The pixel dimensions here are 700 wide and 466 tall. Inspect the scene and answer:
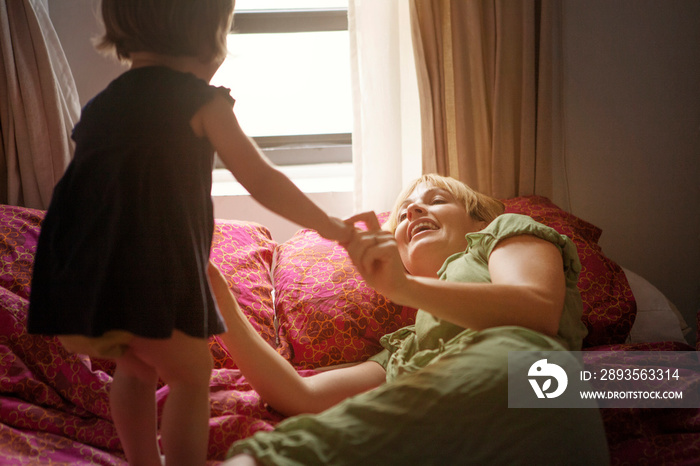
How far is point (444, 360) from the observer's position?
0.91m

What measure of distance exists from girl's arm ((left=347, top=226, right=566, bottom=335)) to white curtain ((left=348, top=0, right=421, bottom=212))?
111 centimetres

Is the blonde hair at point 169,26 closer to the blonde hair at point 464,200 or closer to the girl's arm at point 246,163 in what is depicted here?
the girl's arm at point 246,163

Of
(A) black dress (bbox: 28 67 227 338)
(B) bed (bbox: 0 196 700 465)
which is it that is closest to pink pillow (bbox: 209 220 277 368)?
(B) bed (bbox: 0 196 700 465)

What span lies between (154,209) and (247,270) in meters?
0.85

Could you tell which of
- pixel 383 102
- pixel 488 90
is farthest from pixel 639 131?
pixel 383 102

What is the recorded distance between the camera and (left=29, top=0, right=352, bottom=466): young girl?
78cm

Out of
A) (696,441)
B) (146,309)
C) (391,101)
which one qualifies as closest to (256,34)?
(391,101)

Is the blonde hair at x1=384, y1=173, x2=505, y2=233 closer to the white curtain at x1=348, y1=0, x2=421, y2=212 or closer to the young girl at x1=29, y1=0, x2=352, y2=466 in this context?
the white curtain at x1=348, y1=0, x2=421, y2=212

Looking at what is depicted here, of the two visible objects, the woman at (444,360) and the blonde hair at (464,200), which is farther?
the blonde hair at (464,200)

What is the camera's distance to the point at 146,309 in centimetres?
77

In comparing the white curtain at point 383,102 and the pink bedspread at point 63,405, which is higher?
the white curtain at point 383,102

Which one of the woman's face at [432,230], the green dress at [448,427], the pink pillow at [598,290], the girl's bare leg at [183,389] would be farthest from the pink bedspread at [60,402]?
the pink pillow at [598,290]

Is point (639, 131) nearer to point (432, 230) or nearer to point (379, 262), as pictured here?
point (432, 230)

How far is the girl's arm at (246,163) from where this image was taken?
833 mm
